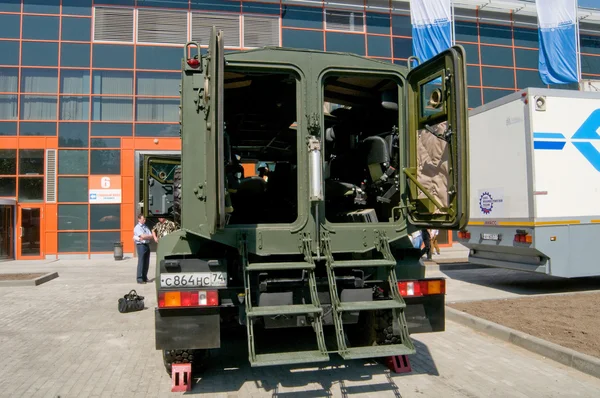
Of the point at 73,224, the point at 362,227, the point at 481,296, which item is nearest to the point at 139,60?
the point at 73,224

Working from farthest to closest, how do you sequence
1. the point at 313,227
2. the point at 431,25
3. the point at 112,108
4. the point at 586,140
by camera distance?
the point at 112,108, the point at 431,25, the point at 586,140, the point at 313,227

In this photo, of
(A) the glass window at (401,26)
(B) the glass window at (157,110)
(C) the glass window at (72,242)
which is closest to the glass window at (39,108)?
(B) the glass window at (157,110)

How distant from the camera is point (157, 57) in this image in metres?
19.0

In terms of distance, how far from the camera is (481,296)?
9172mm

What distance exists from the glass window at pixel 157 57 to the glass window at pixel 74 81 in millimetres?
2074

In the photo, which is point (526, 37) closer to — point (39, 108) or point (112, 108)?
point (112, 108)

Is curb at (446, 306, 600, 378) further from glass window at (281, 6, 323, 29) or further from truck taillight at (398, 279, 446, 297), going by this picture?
glass window at (281, 6, 323, 29)

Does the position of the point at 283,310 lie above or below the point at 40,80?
below

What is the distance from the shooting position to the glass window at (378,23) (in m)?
20.5

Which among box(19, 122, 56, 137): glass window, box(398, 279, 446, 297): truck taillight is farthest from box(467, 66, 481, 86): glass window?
box(398, 279, 446, 297): truck taillight

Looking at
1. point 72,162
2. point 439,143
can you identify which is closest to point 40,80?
point 72,162

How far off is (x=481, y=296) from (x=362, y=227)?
18.7 ft

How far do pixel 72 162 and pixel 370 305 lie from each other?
16933 mm

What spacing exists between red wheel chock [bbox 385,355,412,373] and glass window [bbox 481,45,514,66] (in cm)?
Answer: 1959
